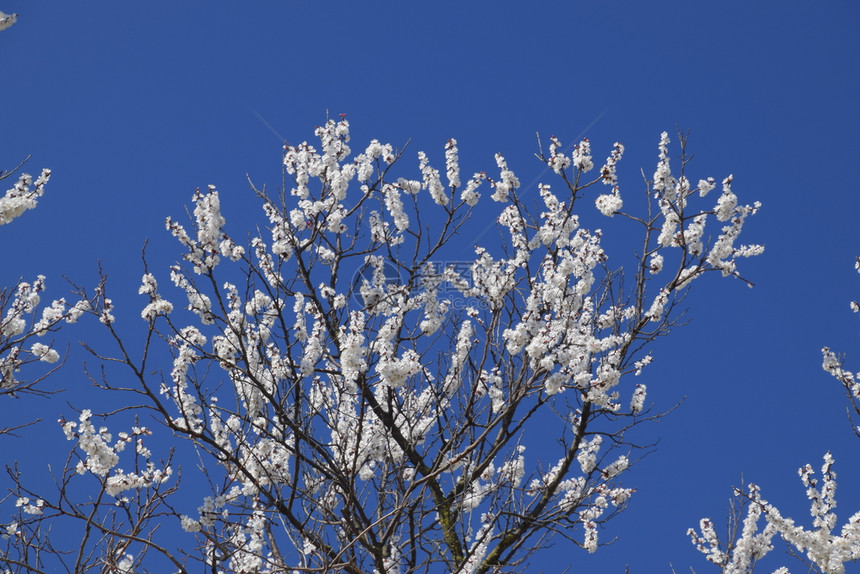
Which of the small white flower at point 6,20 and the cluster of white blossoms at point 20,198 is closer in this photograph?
the small white flower at point 6,20

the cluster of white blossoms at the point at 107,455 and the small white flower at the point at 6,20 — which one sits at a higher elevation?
the small white flower at the point at 6,20

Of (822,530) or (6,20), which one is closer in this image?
(6,20)

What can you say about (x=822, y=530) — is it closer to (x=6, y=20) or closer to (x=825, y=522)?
(x=825, y=522)

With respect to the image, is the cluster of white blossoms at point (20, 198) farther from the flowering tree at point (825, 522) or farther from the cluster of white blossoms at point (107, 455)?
the flowering tree at point (825, 522)

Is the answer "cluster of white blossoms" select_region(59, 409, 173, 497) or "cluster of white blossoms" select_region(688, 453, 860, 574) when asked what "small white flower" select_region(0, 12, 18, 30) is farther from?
"cluster of white blossoms" select_region(688, 453, 860, 574)

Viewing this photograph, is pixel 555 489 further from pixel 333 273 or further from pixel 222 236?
pixel 222 236

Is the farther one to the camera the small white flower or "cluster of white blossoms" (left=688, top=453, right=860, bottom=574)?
"cluster of white blossoms" (left=688, top=453, right=860, bottom=574)

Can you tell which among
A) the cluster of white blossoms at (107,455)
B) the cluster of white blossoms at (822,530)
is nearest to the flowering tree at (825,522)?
the cluster of white blossoms at (822,530)

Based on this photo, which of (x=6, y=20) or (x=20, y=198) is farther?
(x=20, y=198)

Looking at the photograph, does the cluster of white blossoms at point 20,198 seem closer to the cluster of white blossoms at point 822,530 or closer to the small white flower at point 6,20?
the small white flower at point 6,20

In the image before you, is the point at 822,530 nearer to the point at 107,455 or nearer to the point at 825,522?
the point at 825,522

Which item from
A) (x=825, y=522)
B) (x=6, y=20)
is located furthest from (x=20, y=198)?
(x=825, y=522)

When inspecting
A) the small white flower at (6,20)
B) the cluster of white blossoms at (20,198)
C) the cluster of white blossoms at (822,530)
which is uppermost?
the cluster of white blossoms at (20,198)

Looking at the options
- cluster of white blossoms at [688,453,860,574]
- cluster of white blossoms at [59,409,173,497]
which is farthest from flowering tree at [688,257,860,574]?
cluster of white blossoms at [59,409,173,497]
